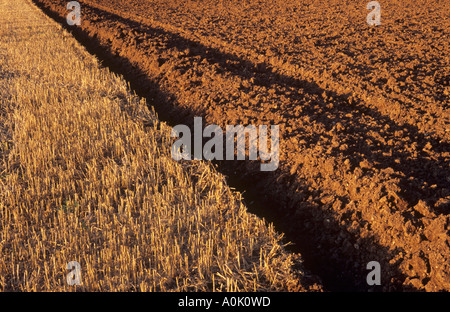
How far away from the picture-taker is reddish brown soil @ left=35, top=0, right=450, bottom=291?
3.53 metres

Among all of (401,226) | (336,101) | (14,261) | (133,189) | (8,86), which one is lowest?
(14,261)

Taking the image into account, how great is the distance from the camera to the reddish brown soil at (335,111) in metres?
3.53

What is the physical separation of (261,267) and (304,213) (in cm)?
110

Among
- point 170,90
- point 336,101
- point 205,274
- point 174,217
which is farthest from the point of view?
point 170,90

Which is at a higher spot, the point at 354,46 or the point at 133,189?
the point at 354,46

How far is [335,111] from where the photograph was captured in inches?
215

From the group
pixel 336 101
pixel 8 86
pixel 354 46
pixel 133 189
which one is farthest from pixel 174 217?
pixel 354 46

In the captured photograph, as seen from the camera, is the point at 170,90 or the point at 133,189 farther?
the point at 170,90

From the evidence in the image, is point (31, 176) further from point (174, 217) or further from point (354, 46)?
point (354, 46)

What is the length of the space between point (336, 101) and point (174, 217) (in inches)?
124
